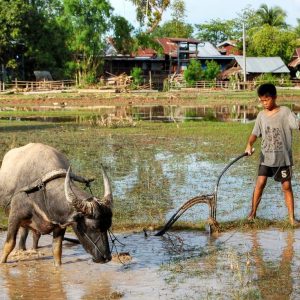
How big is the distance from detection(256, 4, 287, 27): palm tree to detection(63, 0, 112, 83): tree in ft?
64.9

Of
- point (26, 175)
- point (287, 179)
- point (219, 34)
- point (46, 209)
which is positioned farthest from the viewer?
point (219, 34)

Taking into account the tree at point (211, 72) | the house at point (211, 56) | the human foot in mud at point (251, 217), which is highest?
the house at point (211, 56)

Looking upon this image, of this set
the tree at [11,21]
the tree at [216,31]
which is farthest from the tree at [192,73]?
the tree at [216,31]

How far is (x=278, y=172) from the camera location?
762 cm

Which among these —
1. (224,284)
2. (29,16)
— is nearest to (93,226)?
(224,284)

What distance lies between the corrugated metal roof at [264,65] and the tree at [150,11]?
30.9 ft

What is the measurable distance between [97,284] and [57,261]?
25.0 inches

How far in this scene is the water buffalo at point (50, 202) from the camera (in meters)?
5.34

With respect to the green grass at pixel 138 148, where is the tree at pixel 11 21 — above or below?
above

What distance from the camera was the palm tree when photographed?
6669 cm

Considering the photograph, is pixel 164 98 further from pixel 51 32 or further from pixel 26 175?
pixel 26 175

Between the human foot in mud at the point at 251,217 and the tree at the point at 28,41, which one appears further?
the tree at the point at 28,41

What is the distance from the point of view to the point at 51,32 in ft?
165

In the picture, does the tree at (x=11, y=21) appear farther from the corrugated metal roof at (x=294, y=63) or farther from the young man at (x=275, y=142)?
the young man at (x=275, y=142)
